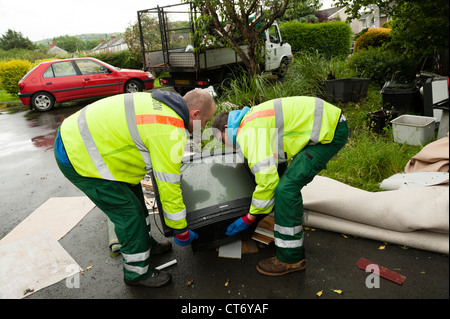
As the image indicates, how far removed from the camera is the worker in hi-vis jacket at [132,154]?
1925 mm

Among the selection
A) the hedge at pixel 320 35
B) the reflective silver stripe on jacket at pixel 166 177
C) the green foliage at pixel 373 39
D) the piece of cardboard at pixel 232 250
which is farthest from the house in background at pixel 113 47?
the reflective silver stripe on jacket at pixel 166 177

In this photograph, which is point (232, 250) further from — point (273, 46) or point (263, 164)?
point (273, 46)

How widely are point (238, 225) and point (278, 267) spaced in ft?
1.47

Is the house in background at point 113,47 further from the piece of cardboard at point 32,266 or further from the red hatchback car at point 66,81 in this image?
the piece of cardboard at point 32,266

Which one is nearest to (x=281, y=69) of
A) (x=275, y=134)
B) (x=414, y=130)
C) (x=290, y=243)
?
(x=414, y=130)

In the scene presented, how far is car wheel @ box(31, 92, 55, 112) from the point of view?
31.0ft

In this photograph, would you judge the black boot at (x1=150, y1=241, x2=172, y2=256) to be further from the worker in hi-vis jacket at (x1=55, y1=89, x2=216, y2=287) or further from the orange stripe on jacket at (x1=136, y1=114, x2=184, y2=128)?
the orange stripe on jacket at (x1=136, y1=114, x2=184, y2=128)

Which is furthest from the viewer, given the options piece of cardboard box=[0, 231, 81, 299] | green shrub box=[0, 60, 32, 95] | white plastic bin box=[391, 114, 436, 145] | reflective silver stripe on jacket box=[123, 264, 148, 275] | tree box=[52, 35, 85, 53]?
tree box=[52, 35, 85, 53]

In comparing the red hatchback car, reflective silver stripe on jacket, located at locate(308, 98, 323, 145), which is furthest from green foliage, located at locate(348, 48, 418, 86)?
the red hatchback car

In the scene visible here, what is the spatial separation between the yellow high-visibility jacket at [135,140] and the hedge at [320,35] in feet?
50.1

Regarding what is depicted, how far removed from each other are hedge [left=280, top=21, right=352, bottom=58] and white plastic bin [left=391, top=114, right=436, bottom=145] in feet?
40.4

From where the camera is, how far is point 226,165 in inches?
104

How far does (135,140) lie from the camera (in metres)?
1.99
